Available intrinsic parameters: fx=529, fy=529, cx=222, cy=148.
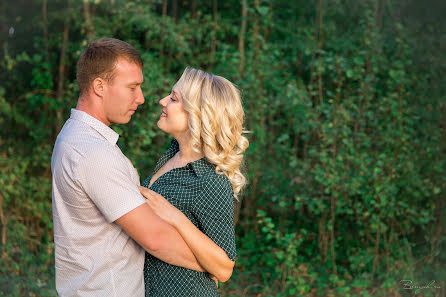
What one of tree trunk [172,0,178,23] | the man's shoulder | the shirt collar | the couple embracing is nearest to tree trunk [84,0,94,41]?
tree trunk [172,0,178,23]

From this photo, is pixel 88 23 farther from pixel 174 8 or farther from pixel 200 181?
pixel 200 181

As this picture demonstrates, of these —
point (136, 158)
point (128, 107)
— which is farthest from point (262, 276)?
point (128, 107)

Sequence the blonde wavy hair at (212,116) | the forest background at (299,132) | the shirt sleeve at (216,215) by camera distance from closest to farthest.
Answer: the shirt sleeve at (216,215), the blonde wavy hair at (212,116), the forest background at (299,132)

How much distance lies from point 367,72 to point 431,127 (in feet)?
2.91

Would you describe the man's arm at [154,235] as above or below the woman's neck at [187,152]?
below

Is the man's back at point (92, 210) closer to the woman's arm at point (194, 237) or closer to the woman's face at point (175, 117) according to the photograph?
the woman's arm at point (194, 237)

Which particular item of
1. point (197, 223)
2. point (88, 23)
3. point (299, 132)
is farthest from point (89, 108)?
point (88, 23)

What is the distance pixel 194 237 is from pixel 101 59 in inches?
33.3

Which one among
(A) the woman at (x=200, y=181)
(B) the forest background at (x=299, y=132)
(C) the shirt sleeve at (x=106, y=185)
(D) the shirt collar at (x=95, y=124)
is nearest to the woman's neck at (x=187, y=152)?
(A) the woman at (x=200, y=181)

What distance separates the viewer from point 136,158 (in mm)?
5668

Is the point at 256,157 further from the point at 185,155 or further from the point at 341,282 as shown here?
the point at 185,155

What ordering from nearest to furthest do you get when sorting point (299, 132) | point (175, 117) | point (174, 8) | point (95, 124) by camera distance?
point (95, 124) → point (175, 117) → point (299, 132) → point (174, 8)

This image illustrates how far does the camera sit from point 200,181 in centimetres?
242

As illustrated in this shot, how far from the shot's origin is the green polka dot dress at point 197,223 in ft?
7.69
